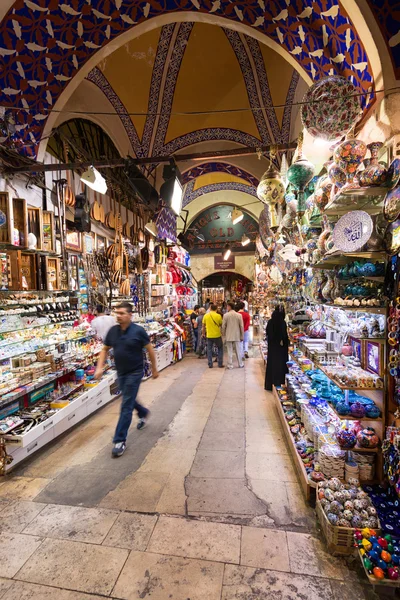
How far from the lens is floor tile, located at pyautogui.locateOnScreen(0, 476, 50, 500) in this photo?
2547mm

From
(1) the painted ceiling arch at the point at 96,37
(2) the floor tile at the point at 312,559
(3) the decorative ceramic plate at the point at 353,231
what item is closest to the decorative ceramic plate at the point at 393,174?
(3) the decorative ceramic plate at the point at 353,231

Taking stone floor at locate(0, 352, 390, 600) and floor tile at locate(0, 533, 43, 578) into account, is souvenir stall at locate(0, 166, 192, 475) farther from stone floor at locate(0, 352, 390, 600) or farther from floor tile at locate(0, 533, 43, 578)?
floor tile at locate(0, 533, 43, 578)

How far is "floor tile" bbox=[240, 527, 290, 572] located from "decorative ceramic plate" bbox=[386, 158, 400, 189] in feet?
7.90

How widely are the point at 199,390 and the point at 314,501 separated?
3.16 metres

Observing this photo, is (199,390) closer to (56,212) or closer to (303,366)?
(303,366)

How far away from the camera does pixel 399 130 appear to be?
6.47ft

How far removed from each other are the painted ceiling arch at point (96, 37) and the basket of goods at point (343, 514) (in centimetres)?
287

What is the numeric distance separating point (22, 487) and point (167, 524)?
142 cm

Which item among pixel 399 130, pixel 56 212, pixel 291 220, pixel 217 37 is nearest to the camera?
pixel 399 130

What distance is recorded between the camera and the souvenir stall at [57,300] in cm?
319

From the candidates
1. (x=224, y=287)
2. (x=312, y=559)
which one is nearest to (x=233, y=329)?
(x=312, y=559)

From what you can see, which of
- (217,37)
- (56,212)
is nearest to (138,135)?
(217,37)

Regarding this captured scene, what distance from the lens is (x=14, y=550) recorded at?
197 centimetres

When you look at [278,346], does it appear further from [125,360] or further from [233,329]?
[125,360]
